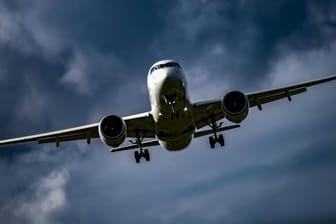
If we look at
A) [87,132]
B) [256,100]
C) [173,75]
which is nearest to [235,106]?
[173,75]

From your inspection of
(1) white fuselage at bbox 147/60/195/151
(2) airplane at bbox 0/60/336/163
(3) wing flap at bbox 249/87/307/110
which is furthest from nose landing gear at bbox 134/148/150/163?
(3) wing flap at bbox 249/87/307/110

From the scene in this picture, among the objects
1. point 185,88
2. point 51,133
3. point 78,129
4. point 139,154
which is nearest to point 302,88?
point 185,88

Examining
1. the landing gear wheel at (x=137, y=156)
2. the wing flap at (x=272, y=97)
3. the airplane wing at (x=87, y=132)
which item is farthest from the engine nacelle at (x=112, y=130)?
the wing flap at (x=272, y=97)

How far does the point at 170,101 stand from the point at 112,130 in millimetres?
3177

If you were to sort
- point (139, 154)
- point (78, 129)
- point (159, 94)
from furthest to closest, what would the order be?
1. point (139, 154)
2. point (78, 129)
3. point (159, 94)

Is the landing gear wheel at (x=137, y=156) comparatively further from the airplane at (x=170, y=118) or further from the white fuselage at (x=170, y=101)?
the white fuselage at (x=170, y=101)

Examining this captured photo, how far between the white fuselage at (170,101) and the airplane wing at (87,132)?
3.01 ft

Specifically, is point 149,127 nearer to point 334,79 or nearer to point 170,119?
point 170,119

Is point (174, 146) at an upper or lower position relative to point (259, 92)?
lower

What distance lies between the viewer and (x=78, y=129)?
964 inches

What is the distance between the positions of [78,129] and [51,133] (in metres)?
1.72

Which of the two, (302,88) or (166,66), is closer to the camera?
(166,66)

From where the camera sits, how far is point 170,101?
2112 centimetres

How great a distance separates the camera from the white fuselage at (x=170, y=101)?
20672 millimetres
